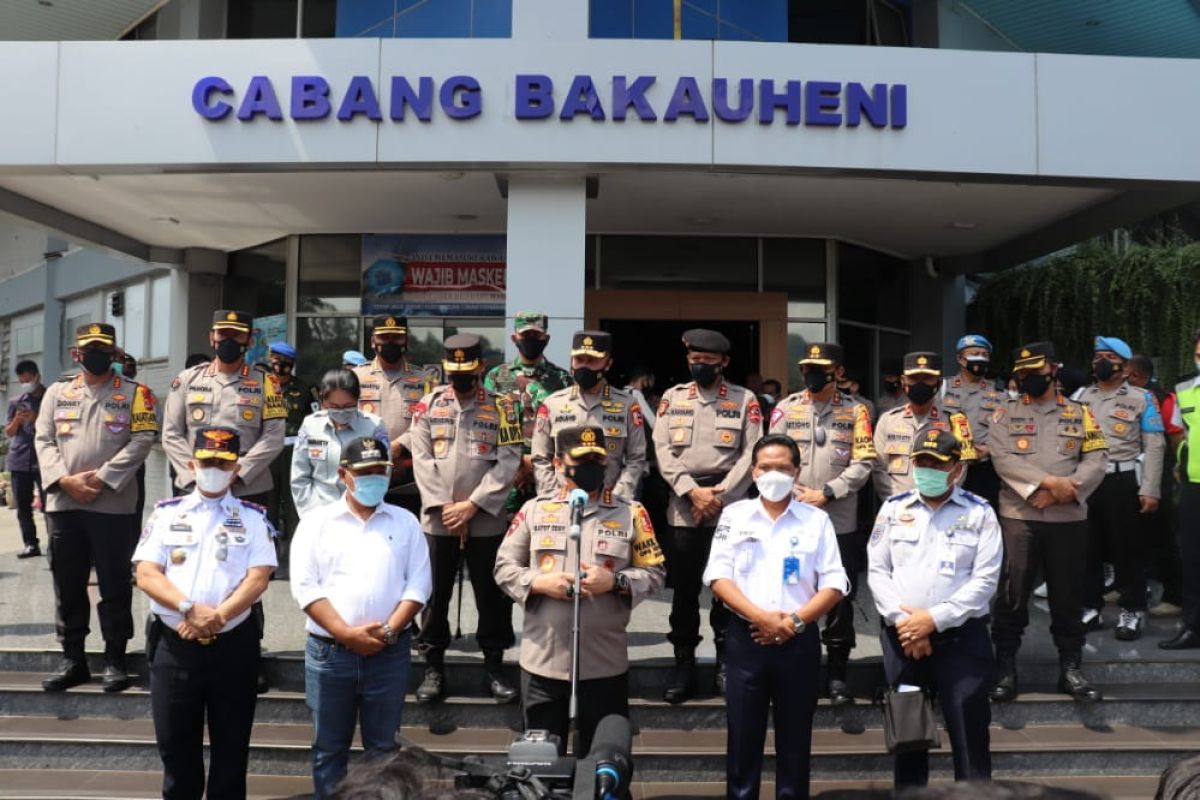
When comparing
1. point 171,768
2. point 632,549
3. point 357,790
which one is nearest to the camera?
point 357,790

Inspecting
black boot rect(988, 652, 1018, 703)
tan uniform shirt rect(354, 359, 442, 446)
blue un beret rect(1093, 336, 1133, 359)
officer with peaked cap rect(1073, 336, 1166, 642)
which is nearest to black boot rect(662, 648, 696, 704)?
black boot rect(988, 652, 1018, 703)

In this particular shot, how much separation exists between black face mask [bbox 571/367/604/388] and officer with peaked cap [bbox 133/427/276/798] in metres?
1.96

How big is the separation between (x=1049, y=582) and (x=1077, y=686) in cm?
58

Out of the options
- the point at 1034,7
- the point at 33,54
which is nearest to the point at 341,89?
the point at 33,54

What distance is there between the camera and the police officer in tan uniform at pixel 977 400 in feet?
20.7

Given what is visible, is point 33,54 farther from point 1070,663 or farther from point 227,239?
point 1070,663

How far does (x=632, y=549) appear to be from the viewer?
175 inches

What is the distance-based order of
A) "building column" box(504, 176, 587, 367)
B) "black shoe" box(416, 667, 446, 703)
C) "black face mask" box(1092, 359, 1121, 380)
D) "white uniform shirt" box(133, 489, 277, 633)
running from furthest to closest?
"building column" box(504, 176, 587, 367) < "black face mask" box(1092, 359, 1121, 380) < "black shoe" box(416, 667, 446, 703) < "white uniform shirt" box(133, 489, 277, 633)

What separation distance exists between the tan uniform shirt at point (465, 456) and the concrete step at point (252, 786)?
1.52m

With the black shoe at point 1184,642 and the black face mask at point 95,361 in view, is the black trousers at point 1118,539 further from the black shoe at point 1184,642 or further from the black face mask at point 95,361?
the black face mask at point 95,361

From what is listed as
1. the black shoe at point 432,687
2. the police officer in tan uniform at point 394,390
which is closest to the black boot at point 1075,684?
the black shoe at point 432,687

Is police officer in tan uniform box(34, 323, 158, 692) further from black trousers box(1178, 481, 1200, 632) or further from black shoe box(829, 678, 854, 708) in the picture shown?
black trousers box(1178, 481, 1200, 632)

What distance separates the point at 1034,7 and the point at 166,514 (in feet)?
35.1

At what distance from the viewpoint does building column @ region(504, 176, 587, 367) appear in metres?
7.87
